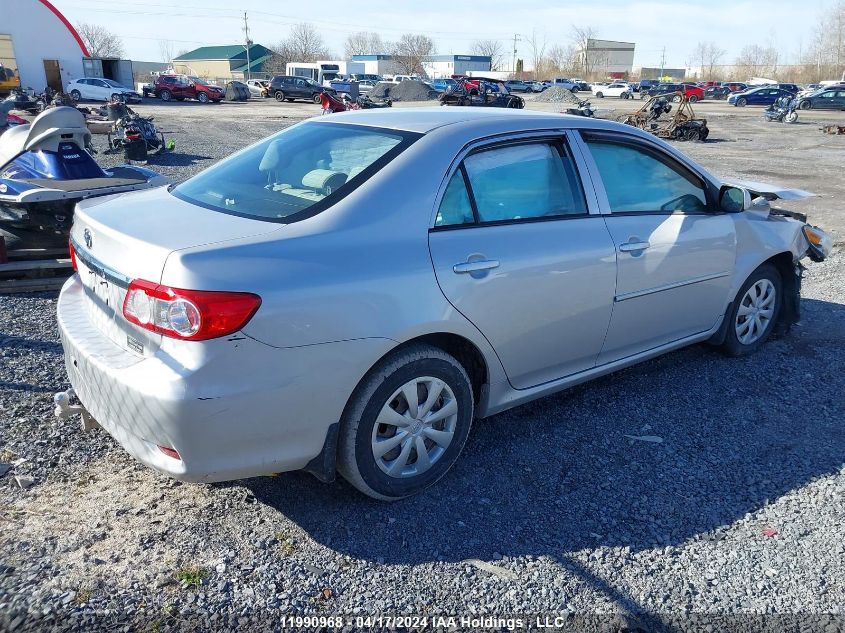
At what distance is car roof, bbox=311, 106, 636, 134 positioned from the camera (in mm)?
3455

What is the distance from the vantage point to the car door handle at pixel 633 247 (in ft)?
12.3

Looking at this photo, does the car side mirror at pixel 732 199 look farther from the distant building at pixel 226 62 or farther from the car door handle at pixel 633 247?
the distant building at pixel 226 62

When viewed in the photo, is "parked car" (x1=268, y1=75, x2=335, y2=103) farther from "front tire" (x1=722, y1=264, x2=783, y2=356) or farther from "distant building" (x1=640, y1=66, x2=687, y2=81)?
"distant building" (x1=640, y1=66, x2=687, y2=81)

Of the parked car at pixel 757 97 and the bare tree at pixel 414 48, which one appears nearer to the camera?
the parked car at pixel 757 97

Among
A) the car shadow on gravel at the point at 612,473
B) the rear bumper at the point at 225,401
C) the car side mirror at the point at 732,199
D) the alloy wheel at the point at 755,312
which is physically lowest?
the car shadow on gravel at the point at 612,473

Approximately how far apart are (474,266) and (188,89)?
151 feet

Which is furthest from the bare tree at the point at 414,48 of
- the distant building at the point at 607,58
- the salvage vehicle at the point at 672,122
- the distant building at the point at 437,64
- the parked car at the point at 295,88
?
the salvage vehicle at the point at 672,122

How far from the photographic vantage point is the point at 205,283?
2475 millimetres

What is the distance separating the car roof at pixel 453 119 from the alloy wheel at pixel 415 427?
1.25m

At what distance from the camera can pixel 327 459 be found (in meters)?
2.87

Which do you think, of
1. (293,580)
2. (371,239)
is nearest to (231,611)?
(293,580)

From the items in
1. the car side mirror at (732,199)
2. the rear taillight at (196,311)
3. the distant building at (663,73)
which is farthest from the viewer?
the distant building at (663,73)

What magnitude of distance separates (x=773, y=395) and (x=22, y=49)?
5401 centimetres

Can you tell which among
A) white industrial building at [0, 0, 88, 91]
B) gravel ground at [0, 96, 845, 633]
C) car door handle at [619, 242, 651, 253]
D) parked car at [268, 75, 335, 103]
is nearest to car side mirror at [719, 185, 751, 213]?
car door handle at [619, 242, 651, 253]
